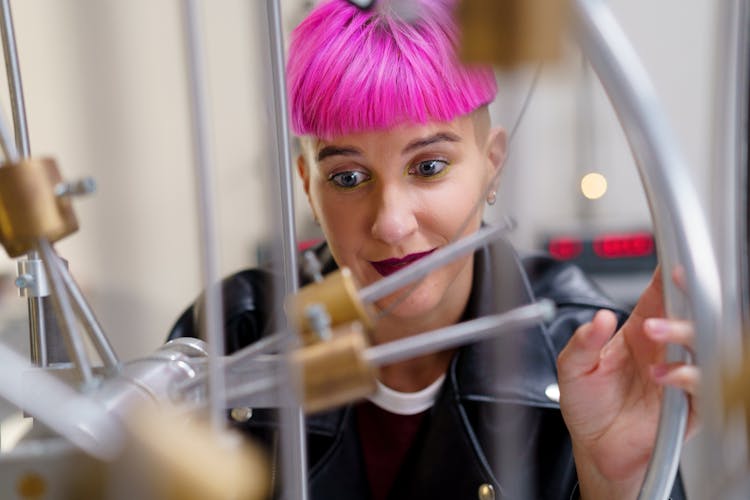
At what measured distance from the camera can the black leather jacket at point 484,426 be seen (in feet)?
2.32

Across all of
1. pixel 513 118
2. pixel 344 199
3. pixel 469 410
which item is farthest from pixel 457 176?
pixel 513 118

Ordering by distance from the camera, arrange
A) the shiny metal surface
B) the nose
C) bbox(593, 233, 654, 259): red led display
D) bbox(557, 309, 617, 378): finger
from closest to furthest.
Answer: the shiny metal surface
bbox(557, 309, 617, 378): finger
the nose
bbox(593, 233, 654, 259): red led display

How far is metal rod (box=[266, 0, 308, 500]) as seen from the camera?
0.31 m

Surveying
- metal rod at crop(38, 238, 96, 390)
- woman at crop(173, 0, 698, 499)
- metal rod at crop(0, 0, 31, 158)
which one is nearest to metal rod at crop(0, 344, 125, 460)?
metal rod at crop(38, 238, 96, 390)

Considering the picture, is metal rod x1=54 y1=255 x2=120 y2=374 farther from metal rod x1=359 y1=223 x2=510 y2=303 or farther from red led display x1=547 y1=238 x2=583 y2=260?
red led display x1=547 y1=238 x2=583 y2=260

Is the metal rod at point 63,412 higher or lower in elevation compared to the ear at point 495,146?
lower

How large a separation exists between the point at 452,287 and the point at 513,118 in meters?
0.45

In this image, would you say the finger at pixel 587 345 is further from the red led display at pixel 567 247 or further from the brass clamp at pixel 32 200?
the red led display at pixel 567 247

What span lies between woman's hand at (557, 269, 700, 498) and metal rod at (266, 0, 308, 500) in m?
0.22

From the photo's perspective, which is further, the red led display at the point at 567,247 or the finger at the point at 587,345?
the red led display at the point at 567,247

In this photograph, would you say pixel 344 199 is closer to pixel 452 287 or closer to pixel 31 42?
pixel 452 287

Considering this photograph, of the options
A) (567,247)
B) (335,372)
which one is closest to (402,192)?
(335,372)

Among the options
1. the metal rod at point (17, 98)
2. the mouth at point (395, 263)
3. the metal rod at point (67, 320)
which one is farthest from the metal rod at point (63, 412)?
the mouth at point (395, 263)

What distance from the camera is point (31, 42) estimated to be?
1.18 meters
